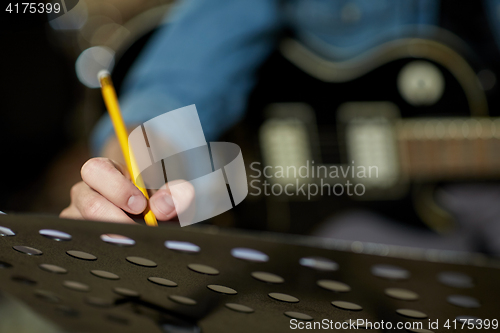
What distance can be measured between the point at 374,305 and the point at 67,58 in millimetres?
976

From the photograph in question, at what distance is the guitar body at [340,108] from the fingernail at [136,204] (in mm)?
585

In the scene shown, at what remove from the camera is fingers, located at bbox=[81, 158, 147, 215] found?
138 millimetres

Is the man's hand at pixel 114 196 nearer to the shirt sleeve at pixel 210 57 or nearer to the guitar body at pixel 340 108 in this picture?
the shirt sleeve at pixel 210 57

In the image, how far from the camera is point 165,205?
15 centimetres

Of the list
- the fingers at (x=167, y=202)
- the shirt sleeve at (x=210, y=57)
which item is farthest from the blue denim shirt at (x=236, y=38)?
the fingers at (x=167, y=202)

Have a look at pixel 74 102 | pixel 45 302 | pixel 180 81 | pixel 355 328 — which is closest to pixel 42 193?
Answer: pixel 74 102

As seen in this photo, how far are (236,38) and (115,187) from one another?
0.63 m

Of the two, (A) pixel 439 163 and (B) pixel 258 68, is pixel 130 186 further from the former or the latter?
(A) pixel 439 163

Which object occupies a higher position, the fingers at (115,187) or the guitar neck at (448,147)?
the guitar neck at (448,147)

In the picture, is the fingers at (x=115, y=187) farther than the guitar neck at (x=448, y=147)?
No

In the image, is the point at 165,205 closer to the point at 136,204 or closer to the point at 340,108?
the point at 136,204

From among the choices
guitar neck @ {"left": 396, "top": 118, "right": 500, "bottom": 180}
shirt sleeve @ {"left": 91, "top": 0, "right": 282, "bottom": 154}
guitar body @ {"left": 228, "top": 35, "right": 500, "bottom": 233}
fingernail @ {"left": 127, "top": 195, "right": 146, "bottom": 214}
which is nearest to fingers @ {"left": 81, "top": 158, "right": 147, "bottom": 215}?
fingernail @ {"left": 127, "top": 195, "right": 146, "bottom": 214}

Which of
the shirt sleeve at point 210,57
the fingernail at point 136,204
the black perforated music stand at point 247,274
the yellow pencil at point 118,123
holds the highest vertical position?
the shirt sleeve at point 210,57

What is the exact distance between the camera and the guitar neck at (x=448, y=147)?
2.39 ft
